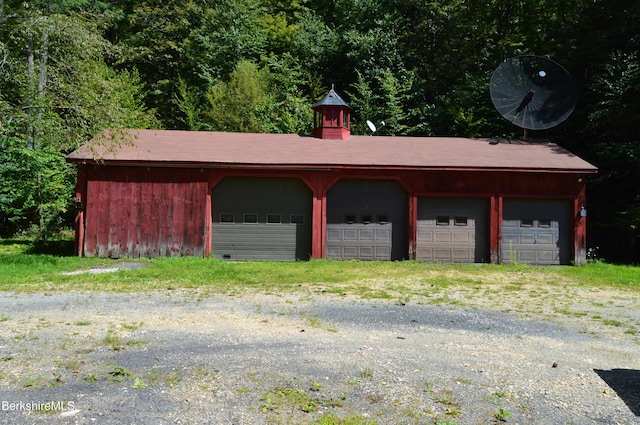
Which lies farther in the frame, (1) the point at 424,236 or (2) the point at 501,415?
(1) the point at 424,236

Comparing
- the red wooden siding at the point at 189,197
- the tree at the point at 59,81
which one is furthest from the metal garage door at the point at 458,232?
the tree at the point at 59,81

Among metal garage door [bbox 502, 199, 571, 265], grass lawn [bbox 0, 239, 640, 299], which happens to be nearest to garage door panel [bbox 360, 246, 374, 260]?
grass lawn [bbox 0, 239, 640, 299]

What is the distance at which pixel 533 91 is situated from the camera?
1898 centimetres

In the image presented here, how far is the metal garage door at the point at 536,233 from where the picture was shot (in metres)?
16.8

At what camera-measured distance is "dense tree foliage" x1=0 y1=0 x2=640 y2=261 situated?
1439 centimetres

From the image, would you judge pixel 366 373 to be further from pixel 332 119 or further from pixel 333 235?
pixel 332 119

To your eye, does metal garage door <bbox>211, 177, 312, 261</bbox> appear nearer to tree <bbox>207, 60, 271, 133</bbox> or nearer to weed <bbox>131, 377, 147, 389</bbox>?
tree <bbox>207, 60, 271, 133</bbox>

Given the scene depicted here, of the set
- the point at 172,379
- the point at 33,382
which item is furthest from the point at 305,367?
the point at 33,382

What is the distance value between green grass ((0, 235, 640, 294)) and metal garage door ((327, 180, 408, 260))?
2.77ft

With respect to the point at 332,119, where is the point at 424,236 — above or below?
below

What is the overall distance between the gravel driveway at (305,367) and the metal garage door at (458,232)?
8.59 m

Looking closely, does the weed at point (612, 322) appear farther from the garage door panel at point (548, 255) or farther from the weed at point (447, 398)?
the garage door panel at point (548, 255)

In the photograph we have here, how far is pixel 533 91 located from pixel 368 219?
7.86 m

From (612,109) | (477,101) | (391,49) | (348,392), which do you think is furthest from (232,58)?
(348,392)
